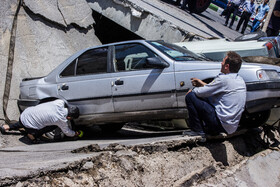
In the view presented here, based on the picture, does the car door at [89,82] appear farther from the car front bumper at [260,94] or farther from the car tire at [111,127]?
the car front bumper at [260,94]

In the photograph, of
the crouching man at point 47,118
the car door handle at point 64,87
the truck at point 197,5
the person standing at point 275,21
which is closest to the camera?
the crouching man at point 47,118

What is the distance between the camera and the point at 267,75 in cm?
443

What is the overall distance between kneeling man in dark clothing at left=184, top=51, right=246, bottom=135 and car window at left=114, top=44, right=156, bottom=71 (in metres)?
1.08

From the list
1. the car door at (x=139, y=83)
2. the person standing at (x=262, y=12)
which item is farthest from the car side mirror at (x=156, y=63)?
the person standing at (x=262, y=12)

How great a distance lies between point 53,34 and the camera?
854cm

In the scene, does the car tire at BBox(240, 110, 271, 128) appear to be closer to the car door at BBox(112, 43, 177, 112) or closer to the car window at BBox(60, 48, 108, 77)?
the car door at BBox(112, 43, 177, 112)

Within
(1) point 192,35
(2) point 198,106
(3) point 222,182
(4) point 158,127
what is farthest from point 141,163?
(1) point 192,35

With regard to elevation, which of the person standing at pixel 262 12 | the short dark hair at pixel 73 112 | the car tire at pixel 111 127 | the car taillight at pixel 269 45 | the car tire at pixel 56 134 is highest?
the person standing at pixel 262 12

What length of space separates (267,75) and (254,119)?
0.76 meters

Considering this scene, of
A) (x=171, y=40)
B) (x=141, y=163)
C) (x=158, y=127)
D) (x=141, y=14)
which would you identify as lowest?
(x=158, y=127)

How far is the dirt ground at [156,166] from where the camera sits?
9.25ft

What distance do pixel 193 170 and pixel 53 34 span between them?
20.0 feet

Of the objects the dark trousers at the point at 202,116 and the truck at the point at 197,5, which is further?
the truck at the point at 197,5

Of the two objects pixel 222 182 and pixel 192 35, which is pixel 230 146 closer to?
pixel 222 182
